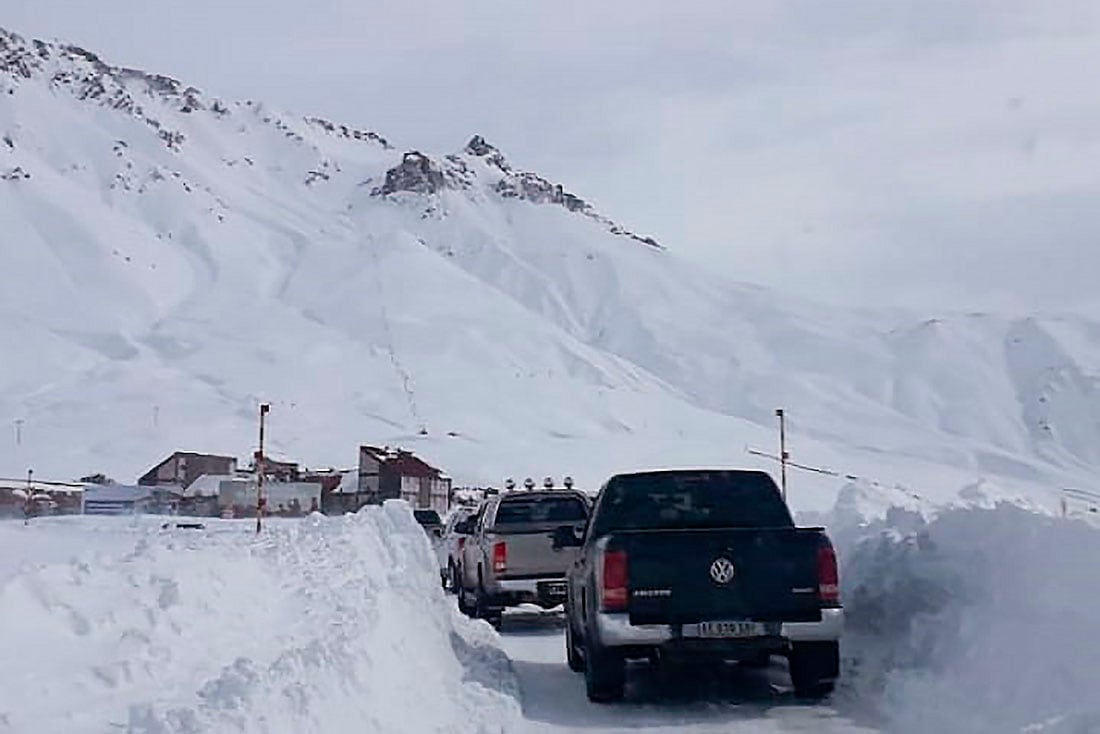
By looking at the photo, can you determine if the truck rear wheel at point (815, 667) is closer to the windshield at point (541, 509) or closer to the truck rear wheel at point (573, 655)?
the truck rear wheel at point (573, 655)

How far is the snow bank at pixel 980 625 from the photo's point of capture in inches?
379

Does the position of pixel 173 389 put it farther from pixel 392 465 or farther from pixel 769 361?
pixel 769 361

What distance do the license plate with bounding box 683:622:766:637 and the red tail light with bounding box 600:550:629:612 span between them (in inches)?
22.0

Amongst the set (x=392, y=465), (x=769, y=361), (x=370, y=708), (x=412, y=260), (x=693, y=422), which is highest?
(x=412, y=260)

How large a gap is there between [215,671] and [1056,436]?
6828 inches

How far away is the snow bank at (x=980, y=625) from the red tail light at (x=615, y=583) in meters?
1.97

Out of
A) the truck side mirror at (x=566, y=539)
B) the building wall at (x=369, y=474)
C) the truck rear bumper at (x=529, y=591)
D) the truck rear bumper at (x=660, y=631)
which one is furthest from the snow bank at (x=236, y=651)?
the building wall at (x=369, y=474)

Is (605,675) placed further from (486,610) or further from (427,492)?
(427,492)

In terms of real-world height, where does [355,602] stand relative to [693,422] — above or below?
below

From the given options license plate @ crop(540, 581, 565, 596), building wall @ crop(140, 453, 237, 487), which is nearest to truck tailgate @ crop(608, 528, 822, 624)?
license plate @ crop(540, 581, 565, 596)

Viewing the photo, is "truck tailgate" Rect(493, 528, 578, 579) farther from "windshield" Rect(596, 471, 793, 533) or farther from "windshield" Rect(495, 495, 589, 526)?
"windshield" Rect(596, 471, 793, 533)

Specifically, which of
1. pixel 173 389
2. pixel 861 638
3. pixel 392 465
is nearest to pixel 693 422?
pixel 173 389

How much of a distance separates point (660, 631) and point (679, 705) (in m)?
0.79

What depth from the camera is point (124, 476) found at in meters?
97.1
